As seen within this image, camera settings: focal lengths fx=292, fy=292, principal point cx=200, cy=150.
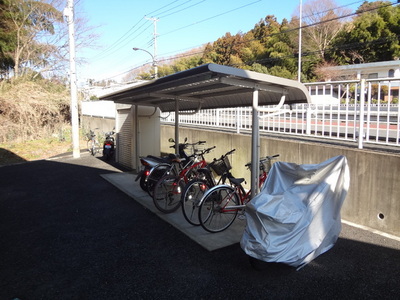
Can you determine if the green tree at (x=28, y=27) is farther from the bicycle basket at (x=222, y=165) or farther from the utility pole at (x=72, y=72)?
the bicycle basket at (x=222, y=165)

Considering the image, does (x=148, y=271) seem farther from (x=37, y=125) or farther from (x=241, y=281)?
(x=37, y=125)

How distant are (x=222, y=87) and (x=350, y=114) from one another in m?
2.20

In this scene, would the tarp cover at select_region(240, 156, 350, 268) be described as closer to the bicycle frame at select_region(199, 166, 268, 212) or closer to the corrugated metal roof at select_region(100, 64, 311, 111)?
the bicycle frame at select_region(199, 166, 268, 212)

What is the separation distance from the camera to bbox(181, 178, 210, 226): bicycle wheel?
417 centimetres

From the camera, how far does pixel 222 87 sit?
176 inches

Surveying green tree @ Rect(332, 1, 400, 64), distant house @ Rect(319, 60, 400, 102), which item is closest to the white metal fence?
distant house @ Rect(319, 60, 400, 102)

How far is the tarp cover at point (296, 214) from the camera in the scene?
2793mm

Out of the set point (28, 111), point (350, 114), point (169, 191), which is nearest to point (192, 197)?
point (169, 191)

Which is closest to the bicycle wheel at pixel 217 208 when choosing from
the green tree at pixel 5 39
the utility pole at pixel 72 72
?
the utility pole at pixel 72 72

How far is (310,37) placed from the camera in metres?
33.2

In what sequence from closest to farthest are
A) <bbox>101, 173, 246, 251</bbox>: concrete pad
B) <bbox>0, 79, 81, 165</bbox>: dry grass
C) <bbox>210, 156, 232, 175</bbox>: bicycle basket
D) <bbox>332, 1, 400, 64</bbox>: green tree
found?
<bbox>101, 173, 246, 251</bbox>: concrete pad
<bbox>210, 156, 232, 175</bbox>: bicycle basket
<bbox>0, 79, 81, 165</bbox>: dry grass
<bbox>332, 1, 400, 64</bbox>: green tree

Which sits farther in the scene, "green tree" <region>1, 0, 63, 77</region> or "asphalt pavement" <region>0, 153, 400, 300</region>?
"green tree" <region>1, 0, 63, 77</region>

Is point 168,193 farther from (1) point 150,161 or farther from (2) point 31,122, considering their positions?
(2) point 31,122

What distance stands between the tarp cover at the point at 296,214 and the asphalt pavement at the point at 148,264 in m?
0.28
